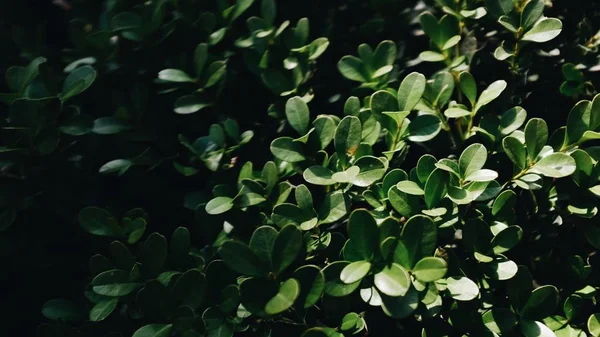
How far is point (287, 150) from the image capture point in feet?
3.48

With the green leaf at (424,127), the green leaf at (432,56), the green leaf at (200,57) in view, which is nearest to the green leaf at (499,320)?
the green leaf at (424,127)

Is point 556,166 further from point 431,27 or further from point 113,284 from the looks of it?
point 113,284

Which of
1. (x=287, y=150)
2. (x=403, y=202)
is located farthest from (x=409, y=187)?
(x=287, y=150)

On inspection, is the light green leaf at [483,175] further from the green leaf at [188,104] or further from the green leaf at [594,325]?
the green leaf at [188,104]

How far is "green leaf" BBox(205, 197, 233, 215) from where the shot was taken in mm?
1043

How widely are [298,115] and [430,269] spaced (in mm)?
406

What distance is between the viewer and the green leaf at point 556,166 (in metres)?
0.95

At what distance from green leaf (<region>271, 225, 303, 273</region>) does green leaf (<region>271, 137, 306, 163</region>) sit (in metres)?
0.22

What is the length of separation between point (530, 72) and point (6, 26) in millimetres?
1313

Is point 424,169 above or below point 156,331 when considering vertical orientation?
above

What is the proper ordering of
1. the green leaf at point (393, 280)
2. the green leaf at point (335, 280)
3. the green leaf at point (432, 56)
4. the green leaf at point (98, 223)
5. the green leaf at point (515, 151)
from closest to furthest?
1. the green leaf at point (393, 280)
2. the green leaf at point (335, 280)
3. the green leaf at point (515, 151)
4. the green leaf at point (98, 223)
5. the green leaf at point (432, 56)

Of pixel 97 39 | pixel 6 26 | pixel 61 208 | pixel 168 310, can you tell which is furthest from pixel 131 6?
pixel 168 310

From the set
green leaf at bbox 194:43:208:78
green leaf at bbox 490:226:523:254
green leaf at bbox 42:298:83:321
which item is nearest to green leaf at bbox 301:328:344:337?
green leaf at bbox 490:226:523:254

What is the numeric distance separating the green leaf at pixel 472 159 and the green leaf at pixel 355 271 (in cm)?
26
